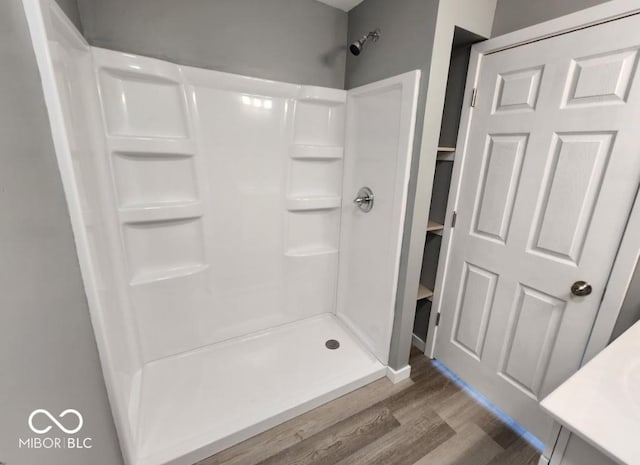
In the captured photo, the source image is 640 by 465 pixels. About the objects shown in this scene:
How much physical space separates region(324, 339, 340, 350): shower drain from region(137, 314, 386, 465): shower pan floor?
1.2 inches

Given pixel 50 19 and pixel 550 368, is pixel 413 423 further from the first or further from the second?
pixel 50 19

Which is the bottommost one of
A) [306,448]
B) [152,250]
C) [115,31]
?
[306,448]

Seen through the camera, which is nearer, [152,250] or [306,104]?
[152,250]

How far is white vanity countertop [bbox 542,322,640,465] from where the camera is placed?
0.61 m

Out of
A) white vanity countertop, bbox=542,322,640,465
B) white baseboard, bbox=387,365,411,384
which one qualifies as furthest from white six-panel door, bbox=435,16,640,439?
white vanity countertop, bbox=542,322,640,465

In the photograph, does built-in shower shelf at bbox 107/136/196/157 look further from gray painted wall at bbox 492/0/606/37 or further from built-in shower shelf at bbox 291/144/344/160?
gray painted wall at bbox 492/0/606/37

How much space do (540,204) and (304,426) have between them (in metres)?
1.67

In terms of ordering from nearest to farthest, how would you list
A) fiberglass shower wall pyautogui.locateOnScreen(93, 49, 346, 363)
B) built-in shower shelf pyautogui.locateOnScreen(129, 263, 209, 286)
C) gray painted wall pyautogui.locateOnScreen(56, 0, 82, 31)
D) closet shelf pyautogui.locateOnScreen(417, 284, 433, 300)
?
1. gray painted wall pyautogui.locateOnScreen(56, 0, 82, 31)
2. fiberglass shower wall pyautogui.locateOnScreen(93, 49, 346, 363)
3. built-in shower shelf pyautogui.locateOnScreen(129, 263, 209, 286)
4. closet shelf pyautogui.locateOnScreen(417, 284, 433, 300)

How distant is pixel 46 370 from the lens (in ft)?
2.10

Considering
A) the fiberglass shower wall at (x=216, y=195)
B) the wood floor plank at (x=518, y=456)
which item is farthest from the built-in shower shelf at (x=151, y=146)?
the wood floor plank at (x=518, y=456)

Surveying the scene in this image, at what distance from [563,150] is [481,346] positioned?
1.15 m

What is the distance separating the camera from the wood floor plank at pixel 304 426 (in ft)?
4.37

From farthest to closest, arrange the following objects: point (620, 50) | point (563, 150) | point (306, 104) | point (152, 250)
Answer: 1. point (306, 104)
2. point (152, 250)
3. point (563, 150)
4. point (620, 50)

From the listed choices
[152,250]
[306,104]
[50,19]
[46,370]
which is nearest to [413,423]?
[46,370]
